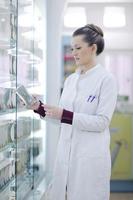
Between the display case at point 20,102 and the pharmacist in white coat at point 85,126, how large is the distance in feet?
0.91

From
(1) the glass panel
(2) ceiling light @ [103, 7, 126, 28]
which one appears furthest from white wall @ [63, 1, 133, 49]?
(1) the glass panel

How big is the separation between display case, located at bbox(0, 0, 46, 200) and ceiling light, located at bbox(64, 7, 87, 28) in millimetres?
2087

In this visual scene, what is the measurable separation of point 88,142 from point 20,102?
0.47m

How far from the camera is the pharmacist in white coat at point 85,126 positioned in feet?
7.33

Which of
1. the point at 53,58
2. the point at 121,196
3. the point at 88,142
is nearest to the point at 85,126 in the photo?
the point at 88,142

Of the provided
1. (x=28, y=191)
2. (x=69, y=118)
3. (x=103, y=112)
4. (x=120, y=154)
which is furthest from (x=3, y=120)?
(x=120, y=154)

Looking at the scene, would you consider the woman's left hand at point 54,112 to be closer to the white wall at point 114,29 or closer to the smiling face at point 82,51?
the smiling face at point 82,51

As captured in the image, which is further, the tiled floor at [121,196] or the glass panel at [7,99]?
the tiled floor at [121,196]

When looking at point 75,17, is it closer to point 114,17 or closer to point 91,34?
→ point 114,17

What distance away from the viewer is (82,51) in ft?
7.64

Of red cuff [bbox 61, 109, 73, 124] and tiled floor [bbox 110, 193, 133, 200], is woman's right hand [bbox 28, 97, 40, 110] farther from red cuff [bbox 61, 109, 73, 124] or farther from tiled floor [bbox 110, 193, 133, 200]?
tiled floor [bbox 110, 193, 133, 200]

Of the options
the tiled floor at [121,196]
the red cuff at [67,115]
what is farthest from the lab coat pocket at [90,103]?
the tiled floor at [121,196]

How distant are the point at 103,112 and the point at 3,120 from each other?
599 millimetres

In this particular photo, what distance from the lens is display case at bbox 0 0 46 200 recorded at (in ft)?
7.86
